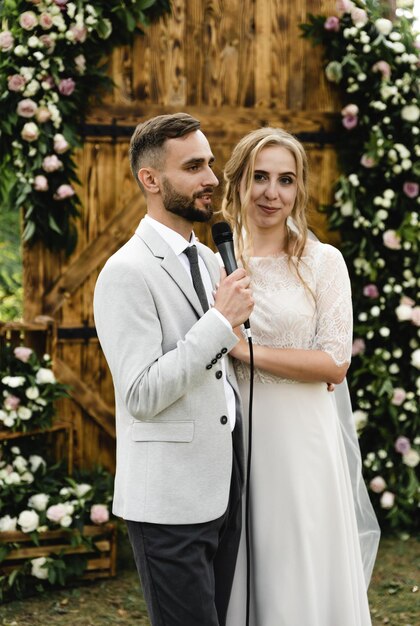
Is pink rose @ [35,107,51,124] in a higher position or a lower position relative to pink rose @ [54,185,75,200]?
higher

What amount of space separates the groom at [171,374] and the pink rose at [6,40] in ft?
7.95

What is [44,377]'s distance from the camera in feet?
Answer: 14.0

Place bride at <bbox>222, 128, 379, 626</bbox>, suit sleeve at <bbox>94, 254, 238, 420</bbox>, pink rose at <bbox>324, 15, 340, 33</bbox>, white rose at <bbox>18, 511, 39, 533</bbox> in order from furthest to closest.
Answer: pink rose at <bbox>324, 15, 340, 33</bbox>
white rose at <bbox>18, 511, 39, 533</bbox>
bride at <bbox>222, 128, 379, 626</bbox>
suit sleeve at <bbox>94, 254, 238, 420</bbox>

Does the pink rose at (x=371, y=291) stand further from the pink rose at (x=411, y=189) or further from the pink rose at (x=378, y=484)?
the pink rose at (x=378, y=484)

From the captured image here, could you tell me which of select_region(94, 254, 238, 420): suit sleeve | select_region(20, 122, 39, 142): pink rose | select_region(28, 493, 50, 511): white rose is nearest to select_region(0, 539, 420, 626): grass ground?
select_region(28, 493, 50, 511): white rose

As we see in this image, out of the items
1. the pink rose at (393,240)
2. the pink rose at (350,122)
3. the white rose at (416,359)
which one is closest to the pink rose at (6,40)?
the pink rose at (350,122)

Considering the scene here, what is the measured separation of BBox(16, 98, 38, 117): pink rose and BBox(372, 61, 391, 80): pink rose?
79.3 inches

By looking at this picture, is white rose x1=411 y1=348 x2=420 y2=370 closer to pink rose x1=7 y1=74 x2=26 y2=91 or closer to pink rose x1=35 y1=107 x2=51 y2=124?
pink rose x1=35 y1=107 x2=51 y2=124

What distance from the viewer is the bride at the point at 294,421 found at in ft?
9.00

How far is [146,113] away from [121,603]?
272 cm

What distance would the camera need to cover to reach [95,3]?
14.9 ft

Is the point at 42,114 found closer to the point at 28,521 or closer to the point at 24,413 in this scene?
the point at 24,413

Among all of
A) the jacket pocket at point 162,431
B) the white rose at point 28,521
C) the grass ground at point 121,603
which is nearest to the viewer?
the jacket pocket at point 162,431

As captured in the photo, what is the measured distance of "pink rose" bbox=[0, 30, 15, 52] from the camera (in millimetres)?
4395
